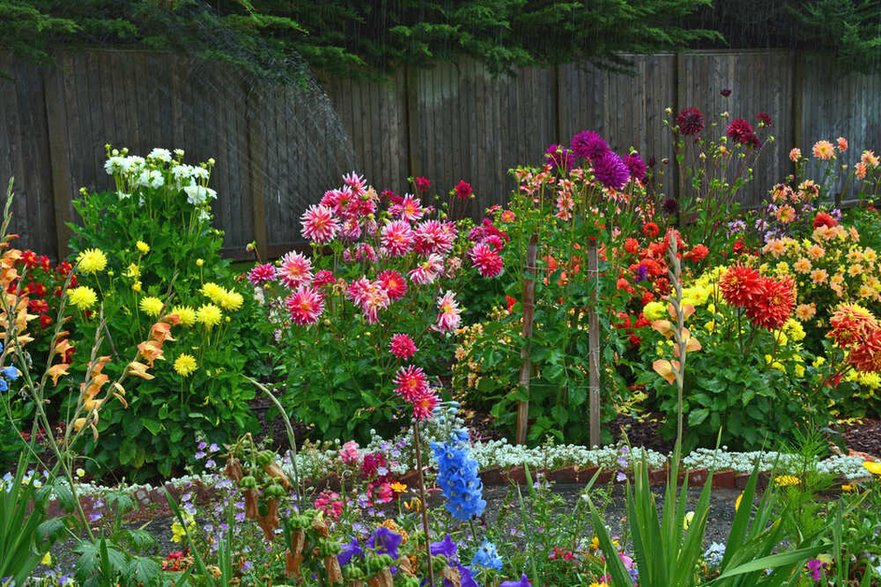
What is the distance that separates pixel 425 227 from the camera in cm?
409

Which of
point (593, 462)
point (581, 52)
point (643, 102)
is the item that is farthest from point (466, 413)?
point (643, 102)

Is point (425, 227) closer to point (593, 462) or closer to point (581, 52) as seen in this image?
point (593, 462)

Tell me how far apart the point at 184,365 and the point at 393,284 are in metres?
0.87

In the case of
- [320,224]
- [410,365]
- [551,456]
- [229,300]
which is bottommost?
[551,456]

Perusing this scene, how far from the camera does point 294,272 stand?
13.0 feet

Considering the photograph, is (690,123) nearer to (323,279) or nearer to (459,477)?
(323,279)

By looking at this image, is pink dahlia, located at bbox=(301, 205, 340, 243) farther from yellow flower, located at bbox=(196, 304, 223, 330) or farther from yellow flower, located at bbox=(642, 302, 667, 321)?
yellow flower, located at bbox=(642, 302, 667, 321)

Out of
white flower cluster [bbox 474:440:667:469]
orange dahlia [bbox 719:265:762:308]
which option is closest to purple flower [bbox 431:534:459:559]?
white flower cluster [bbox 474:440:667:469]

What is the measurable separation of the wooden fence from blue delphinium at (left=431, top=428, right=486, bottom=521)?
20.7 feet

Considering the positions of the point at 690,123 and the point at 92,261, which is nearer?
the point at 92,261

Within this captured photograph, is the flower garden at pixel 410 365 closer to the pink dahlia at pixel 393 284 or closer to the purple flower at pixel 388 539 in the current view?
the pink dahlia at pixel 393 284

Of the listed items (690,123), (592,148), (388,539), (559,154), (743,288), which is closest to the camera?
(388,539)

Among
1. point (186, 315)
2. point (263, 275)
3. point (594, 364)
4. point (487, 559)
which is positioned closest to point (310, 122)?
point (263, 275)

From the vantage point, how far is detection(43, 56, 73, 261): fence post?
23.8 ft
